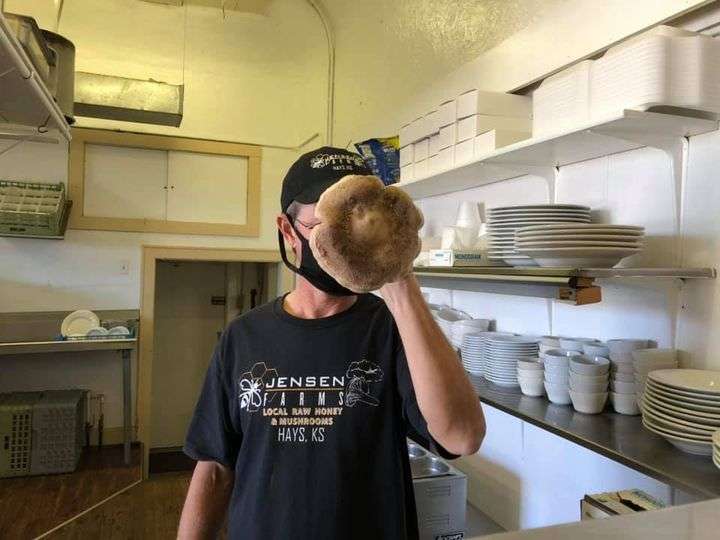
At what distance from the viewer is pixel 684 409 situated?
3.44ft

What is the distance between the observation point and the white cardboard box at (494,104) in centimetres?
179

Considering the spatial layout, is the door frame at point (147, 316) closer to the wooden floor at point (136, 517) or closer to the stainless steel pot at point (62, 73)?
the wooden floor at point (136, 517)

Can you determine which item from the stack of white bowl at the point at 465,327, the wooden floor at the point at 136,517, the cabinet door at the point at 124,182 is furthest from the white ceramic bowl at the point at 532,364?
the cabinet door at the point at 124,182

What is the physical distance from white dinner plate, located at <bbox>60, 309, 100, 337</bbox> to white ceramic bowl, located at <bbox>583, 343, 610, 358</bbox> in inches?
122

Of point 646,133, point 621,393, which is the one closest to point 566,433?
point 621,393

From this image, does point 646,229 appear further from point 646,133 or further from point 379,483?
point 379,483

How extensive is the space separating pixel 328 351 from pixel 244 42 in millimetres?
3582

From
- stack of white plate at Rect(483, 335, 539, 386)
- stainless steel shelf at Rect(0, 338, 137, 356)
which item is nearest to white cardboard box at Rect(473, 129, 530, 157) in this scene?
stack of white plate at Rect(483, 335, 539, 386)

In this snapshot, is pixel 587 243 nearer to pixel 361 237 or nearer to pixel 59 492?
pixel 361 237

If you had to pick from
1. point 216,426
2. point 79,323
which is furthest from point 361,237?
point 79,323

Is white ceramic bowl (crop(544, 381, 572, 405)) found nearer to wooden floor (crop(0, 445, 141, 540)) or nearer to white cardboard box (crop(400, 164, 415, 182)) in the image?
white cardboard box (crop(400, 164, 415, 182))

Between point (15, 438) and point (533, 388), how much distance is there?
3.25 metres

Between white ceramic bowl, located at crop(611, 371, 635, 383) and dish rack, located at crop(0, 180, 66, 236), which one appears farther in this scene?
dish rack, located at crop(0, 180, 66, 236)

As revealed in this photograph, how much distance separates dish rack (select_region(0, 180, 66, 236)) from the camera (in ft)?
11.3
